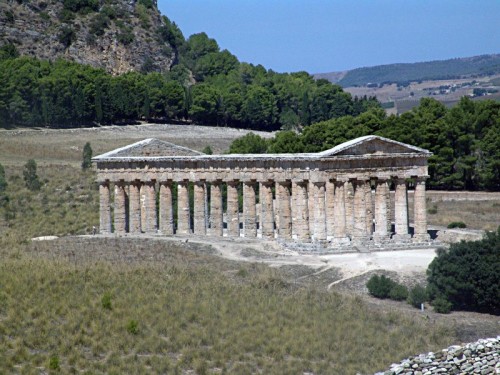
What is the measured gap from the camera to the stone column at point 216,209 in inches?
2662

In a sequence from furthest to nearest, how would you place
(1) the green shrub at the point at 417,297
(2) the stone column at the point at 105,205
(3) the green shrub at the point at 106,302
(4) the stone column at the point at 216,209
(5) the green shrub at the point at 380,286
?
(2) the stone column at the point at 105,205 → (4) the stone column at the point at 216,209 → (5) the green shrub at the point at 380,286 → (1) the green shrub at the point at 417,297 → (3) the green shrub at the point at 106,302

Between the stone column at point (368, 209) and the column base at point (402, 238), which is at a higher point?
the stone column at point (368, 209)

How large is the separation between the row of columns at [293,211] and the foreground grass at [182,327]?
11913mm

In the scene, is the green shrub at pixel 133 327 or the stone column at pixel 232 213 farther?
the stone column at pixel 232 213

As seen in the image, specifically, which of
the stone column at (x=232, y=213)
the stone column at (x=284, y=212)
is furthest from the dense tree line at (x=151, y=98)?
the stone column at (x=284, y=212)

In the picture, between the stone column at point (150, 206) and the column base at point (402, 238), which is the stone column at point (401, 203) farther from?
the stone column at point (150, 206)


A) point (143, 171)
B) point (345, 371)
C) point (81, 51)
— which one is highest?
point (81, 51)

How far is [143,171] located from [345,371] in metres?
30.2

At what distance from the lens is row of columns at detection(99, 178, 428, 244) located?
63.4 metres

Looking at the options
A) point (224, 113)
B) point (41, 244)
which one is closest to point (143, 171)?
point (41, 244)

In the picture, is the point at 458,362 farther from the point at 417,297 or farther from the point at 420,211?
the point at 420,211

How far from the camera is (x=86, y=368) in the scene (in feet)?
135

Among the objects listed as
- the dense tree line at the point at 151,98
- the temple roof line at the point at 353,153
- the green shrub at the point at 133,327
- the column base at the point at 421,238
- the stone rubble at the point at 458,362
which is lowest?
the stone rubble at the point at 458,362

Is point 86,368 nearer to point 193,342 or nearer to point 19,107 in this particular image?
point 193,342
